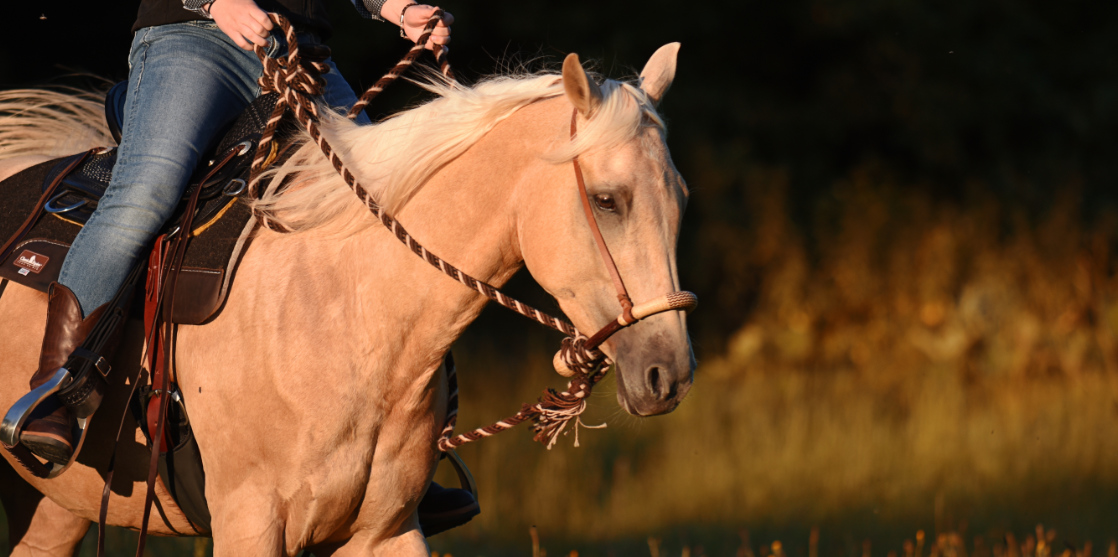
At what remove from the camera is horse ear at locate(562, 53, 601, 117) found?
2264 mm

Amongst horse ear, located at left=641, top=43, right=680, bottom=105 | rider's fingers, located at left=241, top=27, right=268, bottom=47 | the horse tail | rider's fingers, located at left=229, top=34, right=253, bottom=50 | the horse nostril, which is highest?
horse ear, located at left=641, top=43, right=680, bottom=105

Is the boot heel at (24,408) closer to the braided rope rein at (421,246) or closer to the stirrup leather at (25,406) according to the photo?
the stirrup leather at (25,406)

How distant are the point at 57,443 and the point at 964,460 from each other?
6254 mm

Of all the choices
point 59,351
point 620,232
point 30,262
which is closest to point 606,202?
point 620,232

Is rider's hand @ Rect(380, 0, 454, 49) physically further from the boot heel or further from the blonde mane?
the boot heel

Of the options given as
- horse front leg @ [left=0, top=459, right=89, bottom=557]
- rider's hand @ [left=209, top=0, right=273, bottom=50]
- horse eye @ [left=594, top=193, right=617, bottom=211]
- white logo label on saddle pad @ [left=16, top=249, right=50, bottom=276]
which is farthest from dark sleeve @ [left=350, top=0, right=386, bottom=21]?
horse front leg @ [left=0, top=459, right=89, bottom=557]

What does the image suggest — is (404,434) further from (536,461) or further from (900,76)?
(900,76)

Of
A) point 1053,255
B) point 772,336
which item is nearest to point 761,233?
point 772,336

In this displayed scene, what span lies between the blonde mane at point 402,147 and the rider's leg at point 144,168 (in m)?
0.26

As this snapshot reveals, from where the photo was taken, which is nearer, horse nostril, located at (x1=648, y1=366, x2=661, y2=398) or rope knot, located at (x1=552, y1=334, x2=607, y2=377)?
horse nostril, located at (x1=648, y1=366, x2=661, y2=398)

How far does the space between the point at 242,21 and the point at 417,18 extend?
63 cm

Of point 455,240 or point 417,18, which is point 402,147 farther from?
point 417,18

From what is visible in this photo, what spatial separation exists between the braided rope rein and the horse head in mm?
114

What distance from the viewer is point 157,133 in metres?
2.76
